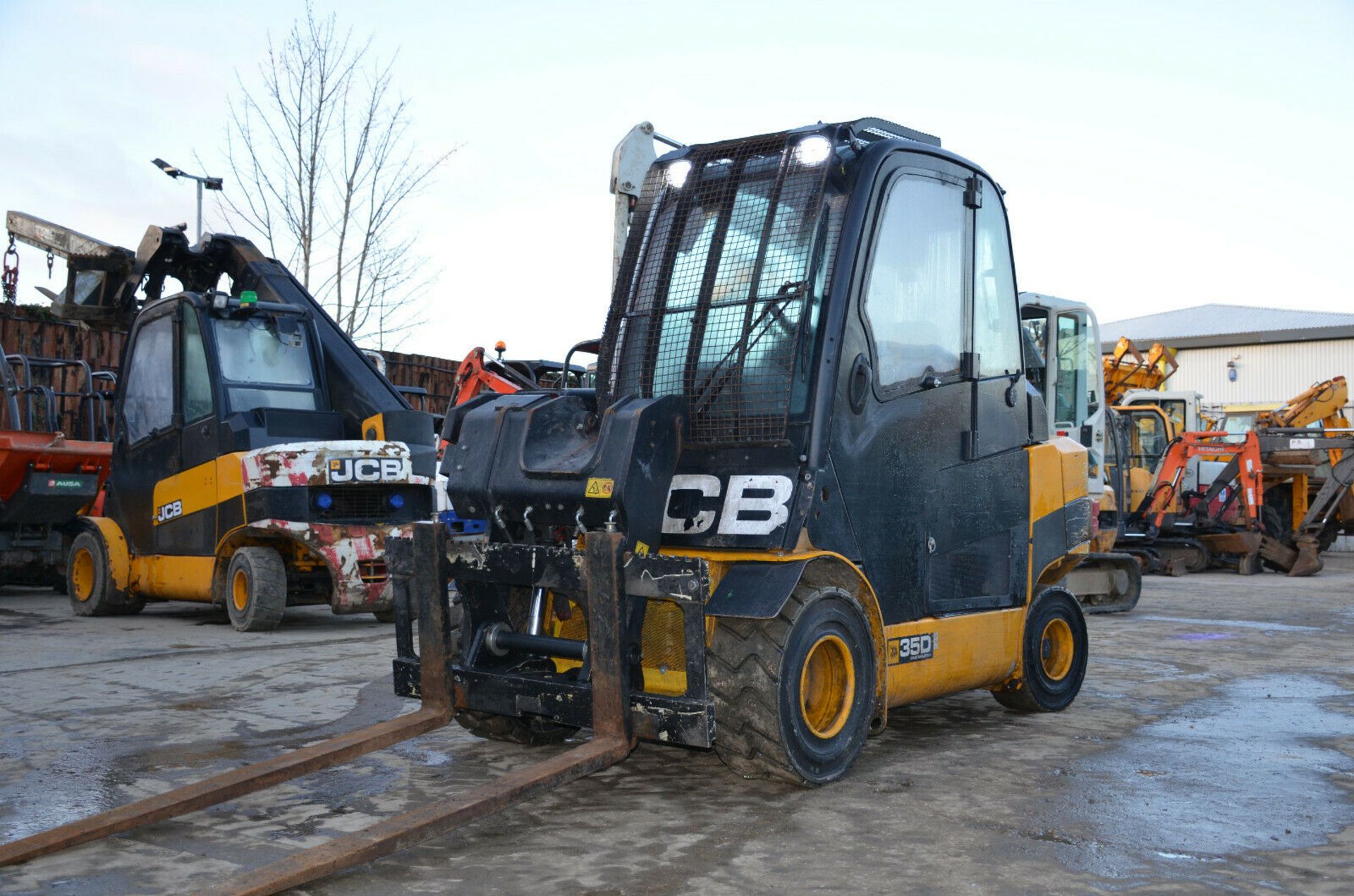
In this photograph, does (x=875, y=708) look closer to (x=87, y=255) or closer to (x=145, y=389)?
(x=145, y=389)

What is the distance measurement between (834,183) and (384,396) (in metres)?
6.33

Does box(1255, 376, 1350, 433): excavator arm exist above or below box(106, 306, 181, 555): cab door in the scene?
above

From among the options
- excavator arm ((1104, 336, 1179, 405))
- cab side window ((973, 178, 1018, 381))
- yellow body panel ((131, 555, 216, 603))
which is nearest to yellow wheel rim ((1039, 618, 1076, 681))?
cab side window ((973, 178, 1018, 381))

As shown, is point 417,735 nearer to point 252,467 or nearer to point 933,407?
point 933,407

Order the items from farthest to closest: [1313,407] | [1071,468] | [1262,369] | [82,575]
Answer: [1262,369] < [1313,407] < [82,575] < [1071,468]

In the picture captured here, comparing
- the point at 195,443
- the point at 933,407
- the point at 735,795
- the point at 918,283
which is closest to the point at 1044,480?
the point at 933,407

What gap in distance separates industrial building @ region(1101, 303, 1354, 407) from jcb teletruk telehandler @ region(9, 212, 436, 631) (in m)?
30.0

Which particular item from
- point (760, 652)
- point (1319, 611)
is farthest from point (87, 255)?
point (1319, 611)

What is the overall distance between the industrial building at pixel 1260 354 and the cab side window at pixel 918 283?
32833 millimetres

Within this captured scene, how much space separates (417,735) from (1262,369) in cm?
3920

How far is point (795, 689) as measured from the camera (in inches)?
181

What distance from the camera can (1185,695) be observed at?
23.6 feet

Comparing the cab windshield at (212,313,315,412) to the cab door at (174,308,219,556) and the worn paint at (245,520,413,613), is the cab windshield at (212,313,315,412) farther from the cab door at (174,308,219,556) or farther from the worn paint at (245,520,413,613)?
the worn paint at (245,520,413,613)

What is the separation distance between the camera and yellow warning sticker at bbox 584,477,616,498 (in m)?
4.66
